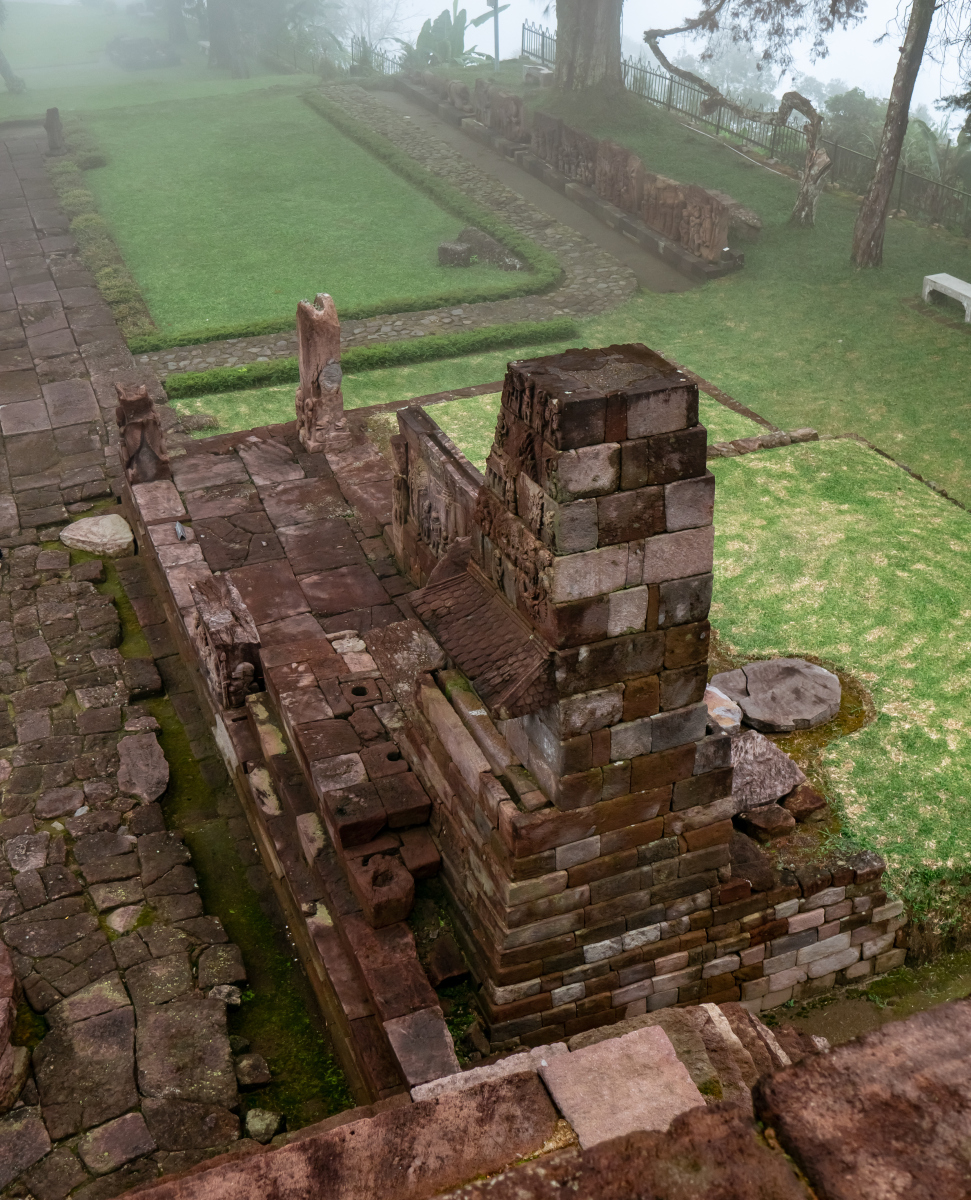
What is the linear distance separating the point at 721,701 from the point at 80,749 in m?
4.54

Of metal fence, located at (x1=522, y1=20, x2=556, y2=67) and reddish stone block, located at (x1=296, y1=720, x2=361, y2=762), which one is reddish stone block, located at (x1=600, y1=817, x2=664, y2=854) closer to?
reddish stone block, located at (x1=296, y1=720, x2=361, y2=762)

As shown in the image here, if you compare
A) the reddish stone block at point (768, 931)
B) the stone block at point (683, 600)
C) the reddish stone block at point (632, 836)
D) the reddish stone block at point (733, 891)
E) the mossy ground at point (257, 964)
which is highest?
the stone block at point (683, 600)

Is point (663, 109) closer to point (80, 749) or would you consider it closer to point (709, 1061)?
point (80, 749)

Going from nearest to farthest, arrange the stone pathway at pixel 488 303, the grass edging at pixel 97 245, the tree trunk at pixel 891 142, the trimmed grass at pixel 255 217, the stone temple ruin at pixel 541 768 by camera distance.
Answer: the stone temple ruin at pixel 541 768
the stone pathway at pixel 488 303
the tree trunk at pixel 891 142
the grass edging at pixel 97 245
the trimmed grass at pixel 255 217

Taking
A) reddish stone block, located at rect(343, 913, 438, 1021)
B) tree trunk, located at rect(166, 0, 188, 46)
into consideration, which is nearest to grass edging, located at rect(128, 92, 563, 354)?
reddish stone block, located at rect(343, 913, 438, 1021)

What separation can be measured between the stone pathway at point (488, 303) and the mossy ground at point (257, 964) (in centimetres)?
720

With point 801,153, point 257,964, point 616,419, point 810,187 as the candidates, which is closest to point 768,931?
point 257,964

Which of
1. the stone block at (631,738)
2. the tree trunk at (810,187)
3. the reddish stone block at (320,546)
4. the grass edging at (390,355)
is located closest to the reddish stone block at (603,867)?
the stone block at (631,738)

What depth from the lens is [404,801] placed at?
258 inches

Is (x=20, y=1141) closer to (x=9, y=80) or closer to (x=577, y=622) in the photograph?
(x=577, y=622)

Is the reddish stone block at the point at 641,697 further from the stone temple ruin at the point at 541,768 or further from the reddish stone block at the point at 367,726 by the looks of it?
the reddish stone block at the point at 367,726

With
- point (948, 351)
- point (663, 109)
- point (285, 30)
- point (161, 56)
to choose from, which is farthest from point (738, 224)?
point (161, 56)

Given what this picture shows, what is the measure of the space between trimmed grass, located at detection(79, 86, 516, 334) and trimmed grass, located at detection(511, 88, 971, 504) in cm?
346

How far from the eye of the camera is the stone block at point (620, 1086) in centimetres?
315
